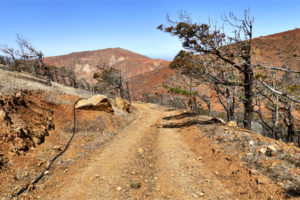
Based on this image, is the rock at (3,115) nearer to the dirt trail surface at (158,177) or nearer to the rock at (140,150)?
the dirt trail surface at (158,177)

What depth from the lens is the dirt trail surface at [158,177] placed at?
6113mm

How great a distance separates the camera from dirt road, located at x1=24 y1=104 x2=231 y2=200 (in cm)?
634

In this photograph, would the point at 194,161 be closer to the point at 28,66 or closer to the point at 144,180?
the point at 144,180

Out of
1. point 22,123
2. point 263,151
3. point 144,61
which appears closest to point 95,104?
point 22,123

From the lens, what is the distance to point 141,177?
755 centimetres

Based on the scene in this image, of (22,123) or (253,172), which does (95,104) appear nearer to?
(22,123)

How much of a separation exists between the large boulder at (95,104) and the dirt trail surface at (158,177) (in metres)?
7.12

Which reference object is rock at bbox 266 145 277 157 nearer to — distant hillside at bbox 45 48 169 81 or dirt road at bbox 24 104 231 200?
dirt road at bbox 24 104 231 200

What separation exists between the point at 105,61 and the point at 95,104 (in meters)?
154

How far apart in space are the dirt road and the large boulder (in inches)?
272

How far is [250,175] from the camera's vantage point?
639cm

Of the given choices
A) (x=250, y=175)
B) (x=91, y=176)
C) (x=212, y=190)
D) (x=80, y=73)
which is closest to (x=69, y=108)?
(x=91, y=176)

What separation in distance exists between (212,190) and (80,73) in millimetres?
162376

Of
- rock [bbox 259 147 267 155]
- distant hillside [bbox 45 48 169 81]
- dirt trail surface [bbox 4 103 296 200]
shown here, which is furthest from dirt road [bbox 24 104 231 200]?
distant hillside [bbox 45 48 169 81]
